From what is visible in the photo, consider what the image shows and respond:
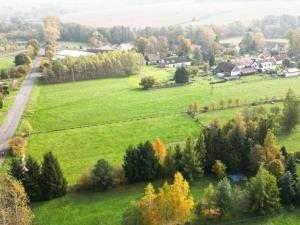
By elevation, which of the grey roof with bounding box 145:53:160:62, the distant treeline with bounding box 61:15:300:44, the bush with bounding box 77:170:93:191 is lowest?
the bush with bounding box 77:170:93:191

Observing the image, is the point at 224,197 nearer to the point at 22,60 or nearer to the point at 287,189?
the point at 287,189

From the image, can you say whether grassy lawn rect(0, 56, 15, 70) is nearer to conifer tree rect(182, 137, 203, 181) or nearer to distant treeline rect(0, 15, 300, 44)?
distant treeline rect(0, 15, 300, 44)

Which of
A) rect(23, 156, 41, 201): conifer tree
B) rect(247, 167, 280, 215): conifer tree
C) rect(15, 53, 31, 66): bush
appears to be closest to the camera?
rect(247, 167, 280, 215): conifer tree

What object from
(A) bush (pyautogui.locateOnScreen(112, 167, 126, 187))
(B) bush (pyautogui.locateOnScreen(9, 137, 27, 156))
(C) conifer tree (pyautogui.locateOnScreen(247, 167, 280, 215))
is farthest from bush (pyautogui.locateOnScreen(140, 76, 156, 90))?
(C) conifer tree (pyautogui.locateOnScreen(247, 167, 280, 215))

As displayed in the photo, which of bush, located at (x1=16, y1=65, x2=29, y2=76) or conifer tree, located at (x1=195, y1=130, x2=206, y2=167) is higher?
bush, located at (x1=16, y1=65, x2=29, y2=76)

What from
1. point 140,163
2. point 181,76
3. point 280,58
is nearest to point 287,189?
point 140,163

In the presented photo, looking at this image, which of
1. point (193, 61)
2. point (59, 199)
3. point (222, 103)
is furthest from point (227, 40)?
point (59, 199)
